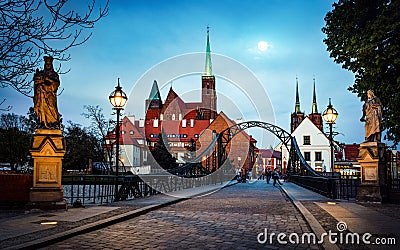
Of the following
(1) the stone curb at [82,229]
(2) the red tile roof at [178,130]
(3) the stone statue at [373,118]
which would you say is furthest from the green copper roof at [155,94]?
(1) the stone curb at [82,229]

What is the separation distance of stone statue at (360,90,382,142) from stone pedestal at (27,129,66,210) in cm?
1048

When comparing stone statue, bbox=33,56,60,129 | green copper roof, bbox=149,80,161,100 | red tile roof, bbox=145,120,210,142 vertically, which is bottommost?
stone statue, bbox=33,56,60,129

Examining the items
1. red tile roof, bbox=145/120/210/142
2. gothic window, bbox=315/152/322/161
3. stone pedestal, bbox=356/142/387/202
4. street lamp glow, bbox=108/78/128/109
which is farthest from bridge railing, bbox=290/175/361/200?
red tile roof, bbox=145/120/210/142

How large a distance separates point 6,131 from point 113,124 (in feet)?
49.1

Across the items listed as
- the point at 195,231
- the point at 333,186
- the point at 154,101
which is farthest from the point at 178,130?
the point at 195,231

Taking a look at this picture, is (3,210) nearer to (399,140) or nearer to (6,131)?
(399,140)

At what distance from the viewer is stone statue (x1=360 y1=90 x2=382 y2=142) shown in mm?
14383

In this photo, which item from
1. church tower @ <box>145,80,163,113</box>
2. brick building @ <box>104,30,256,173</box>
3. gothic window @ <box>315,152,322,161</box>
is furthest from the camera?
church tower @ <box>145,80,163,113</box>

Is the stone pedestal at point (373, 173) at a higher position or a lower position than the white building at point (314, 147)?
lower

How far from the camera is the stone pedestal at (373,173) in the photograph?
14.3 metres

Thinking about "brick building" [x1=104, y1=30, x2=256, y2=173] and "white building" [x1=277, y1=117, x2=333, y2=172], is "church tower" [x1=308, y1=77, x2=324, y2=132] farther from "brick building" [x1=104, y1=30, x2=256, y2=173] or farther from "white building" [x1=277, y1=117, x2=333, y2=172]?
"white building" [x1=277, y1=117, x2=333, y2=172]

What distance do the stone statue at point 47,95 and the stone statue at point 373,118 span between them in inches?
415

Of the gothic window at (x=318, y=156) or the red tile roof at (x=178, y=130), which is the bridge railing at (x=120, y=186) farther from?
the red tile roof at (x=178, y=130)

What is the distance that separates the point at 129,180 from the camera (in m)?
16.1
